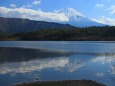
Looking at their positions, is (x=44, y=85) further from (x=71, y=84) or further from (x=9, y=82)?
(x=9, y=82)

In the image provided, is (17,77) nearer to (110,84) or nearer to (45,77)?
(45,77)

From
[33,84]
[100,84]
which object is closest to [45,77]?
[33,84]

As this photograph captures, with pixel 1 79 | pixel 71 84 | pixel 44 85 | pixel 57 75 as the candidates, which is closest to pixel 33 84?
pixel 44 85

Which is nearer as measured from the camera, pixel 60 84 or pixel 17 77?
pixel 60 84

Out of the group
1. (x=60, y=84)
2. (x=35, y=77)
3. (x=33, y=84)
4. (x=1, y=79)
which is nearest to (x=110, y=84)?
(x=60, y=84)

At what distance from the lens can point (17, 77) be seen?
40.7 metres

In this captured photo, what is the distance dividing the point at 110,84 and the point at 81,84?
3.79 m

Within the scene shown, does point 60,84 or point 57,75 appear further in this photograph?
point 57,75

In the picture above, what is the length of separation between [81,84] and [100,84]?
2.45 m

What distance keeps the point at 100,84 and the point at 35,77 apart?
36.2ft

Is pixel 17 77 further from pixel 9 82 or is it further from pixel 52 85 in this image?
pixel 52 85

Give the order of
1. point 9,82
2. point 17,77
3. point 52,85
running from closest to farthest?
point 52,85 < point 9,82 < point 17,77

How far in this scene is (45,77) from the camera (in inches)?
1623

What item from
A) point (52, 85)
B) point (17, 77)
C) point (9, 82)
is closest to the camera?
point (52, 85)
